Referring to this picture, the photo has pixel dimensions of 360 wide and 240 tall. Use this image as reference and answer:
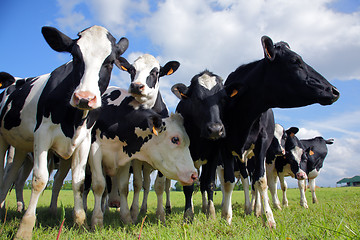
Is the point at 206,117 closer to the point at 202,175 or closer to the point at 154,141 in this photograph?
the point at 154,141

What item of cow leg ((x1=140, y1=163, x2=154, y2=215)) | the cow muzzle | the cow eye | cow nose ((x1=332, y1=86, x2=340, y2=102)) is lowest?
cow leg ((x1=140, y1=163, x2=154, y2=215))

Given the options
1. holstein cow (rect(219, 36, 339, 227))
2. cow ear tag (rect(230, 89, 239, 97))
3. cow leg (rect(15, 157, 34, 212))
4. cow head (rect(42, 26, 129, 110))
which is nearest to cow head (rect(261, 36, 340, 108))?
holstein cow (rect(219, 36, 339, 227))

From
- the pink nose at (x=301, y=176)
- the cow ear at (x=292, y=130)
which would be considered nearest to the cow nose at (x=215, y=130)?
the cow ear at (x=292, y=130)

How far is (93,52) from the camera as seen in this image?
4371 mm

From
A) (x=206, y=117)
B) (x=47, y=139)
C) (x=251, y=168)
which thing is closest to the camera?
(x=47, y=139)

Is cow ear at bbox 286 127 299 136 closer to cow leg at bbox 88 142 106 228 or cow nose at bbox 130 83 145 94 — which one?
cow nose at bbox 130 83 145 94

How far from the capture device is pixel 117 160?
5910 millimetres

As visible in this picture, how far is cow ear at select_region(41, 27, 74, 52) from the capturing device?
464 cm

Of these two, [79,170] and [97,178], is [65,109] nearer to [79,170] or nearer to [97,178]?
[79,170]

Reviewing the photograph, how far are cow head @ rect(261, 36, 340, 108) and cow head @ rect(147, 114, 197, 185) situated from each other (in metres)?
1.84

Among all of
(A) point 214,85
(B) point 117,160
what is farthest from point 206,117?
(B) point 117,160

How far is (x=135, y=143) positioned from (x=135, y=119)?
0.48 metres

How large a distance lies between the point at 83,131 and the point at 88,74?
3.33ft

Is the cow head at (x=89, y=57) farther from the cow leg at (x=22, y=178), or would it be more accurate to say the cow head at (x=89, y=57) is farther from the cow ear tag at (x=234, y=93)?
the cow leg at (x=22, y=178)
